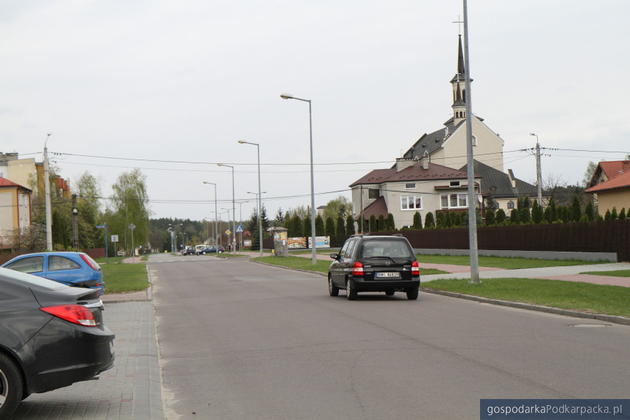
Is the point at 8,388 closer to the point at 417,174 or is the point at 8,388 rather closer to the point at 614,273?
the point at 614,273

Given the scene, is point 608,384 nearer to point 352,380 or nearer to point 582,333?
point 352,380

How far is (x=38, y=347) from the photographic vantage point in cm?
625

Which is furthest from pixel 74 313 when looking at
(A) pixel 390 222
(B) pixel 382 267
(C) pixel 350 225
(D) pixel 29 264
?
(C) pixel 350 225

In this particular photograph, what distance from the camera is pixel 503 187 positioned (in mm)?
93562

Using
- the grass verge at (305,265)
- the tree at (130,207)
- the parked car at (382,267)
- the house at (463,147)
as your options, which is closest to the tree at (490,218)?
the grass verge at (305,265)

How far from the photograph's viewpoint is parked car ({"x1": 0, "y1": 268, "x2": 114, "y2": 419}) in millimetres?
6145

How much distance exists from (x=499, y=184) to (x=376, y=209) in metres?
19.6

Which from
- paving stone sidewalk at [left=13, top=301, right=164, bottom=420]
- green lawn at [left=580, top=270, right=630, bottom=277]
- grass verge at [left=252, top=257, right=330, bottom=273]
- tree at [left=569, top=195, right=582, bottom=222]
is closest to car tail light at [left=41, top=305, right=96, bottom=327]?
paving stone sidewalk at [left=13, top=301, right=164, bottom=420]

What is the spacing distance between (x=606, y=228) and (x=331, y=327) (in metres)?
23.8

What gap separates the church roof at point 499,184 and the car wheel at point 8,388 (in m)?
87.8

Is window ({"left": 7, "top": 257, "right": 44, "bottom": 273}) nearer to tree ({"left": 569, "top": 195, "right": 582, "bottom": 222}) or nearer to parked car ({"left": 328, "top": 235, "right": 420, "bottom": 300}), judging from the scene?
parked car ({"left": 328, "top": 235, "right": 420, "bottom": 300})

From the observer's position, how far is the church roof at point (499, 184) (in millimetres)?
92375

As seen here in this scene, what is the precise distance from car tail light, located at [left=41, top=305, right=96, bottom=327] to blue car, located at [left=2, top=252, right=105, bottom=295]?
14.1 metres

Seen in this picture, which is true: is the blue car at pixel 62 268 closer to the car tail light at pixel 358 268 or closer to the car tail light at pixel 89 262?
the car tail light at pixel 89 262
